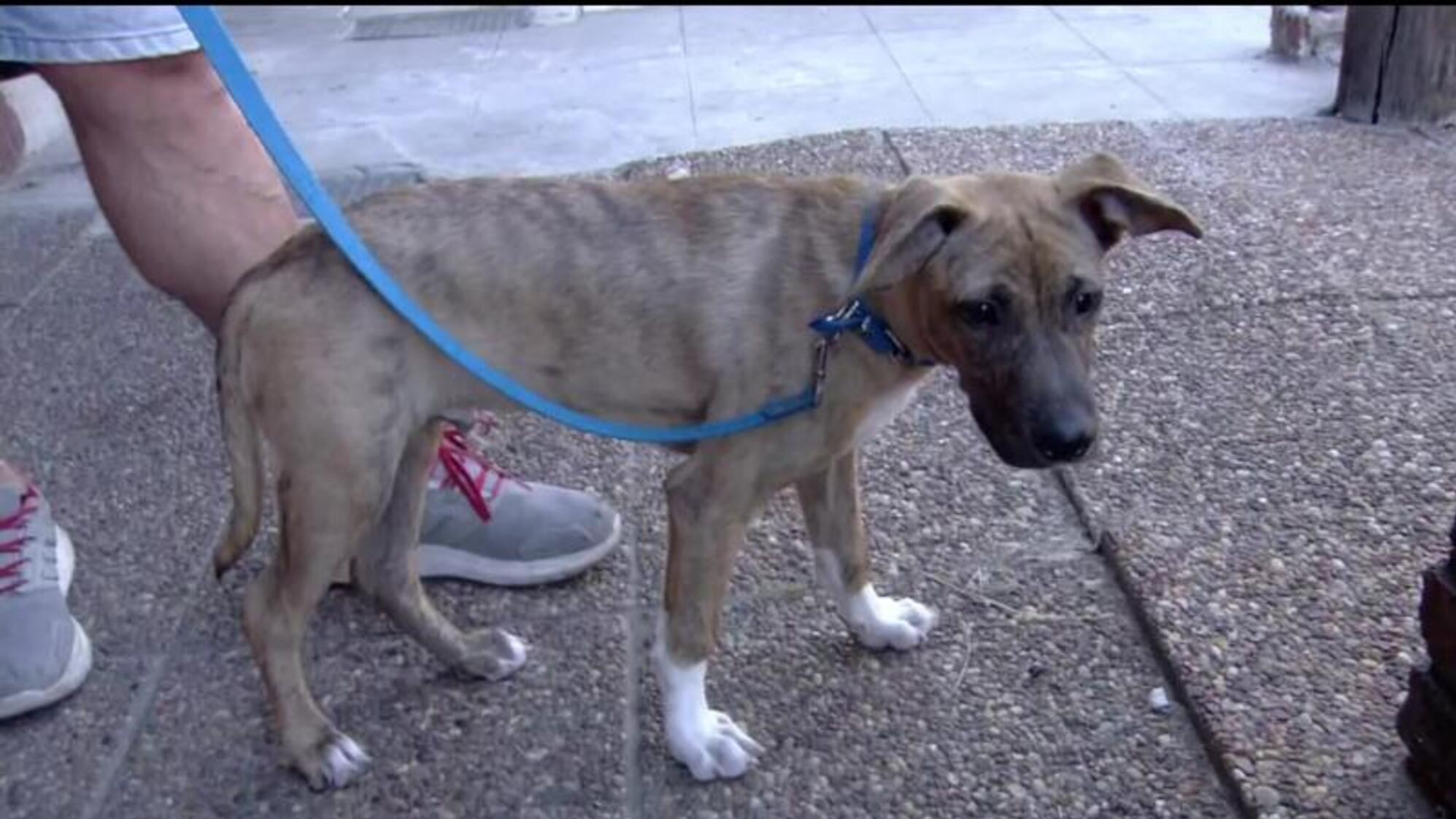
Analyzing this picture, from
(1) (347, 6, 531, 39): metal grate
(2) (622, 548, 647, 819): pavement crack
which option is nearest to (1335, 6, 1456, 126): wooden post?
(2) (622, 548, 647, 819): pavement crack

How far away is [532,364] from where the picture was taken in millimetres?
2850

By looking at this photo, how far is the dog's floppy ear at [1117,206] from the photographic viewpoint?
2561mm

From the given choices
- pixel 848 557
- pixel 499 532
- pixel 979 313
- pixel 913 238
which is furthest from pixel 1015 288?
pixel 499 532

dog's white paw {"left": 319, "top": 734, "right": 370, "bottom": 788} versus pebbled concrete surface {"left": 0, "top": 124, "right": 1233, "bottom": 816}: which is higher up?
dog's white paw {"left": 319, "top": 734, "right": 370, "bottom": 788}

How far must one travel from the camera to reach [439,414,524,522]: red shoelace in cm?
349

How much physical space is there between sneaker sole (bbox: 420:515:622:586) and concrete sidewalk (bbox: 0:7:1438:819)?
4 centimetres

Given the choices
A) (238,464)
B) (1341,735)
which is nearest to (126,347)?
(238,464)

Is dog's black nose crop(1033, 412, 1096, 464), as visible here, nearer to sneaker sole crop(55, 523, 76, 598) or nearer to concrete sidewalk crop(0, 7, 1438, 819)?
concrete sidewalk crop(0, 7, 1438, 819)

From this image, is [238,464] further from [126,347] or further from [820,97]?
[820,97]

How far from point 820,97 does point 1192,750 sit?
5.47 metres

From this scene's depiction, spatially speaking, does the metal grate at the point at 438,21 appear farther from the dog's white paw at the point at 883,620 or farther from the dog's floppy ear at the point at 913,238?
the dog's floppy ear at the point at 913,238

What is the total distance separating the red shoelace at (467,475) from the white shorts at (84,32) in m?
1.00

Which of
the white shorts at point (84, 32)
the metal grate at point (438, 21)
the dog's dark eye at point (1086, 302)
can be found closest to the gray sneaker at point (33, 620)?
A: the white shorts at point (84, 32)

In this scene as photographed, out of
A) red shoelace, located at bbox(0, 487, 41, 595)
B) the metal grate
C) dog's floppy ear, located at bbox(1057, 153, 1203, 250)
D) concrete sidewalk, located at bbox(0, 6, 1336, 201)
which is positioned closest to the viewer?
dog's floppy ear, located at bbox(1057, 153, 1203, 250)
